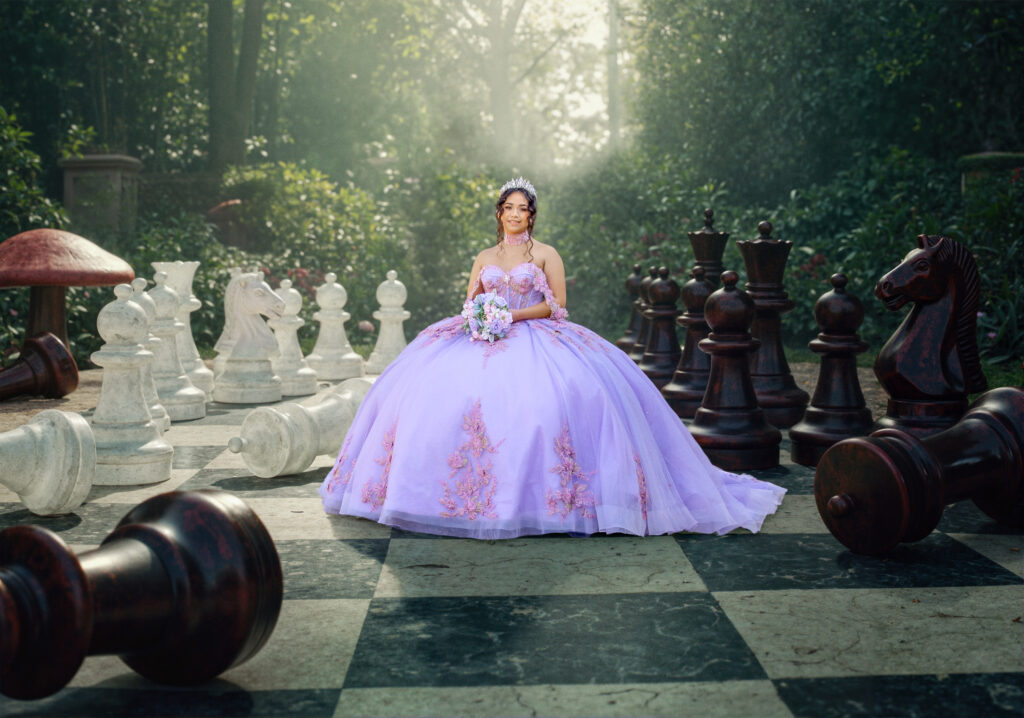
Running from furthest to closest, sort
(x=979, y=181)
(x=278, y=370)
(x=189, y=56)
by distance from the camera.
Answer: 1. (x=189, y=56)
2. (x=979, y=181)
3. (x=278, y=370)

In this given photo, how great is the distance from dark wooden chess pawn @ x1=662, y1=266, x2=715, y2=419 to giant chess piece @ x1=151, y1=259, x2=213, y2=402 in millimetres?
3296

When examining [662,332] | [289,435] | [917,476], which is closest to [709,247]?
[662,332]

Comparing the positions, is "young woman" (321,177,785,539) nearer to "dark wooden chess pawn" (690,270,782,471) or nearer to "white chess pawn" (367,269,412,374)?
"dark wooden chess pawn" (690,270,782,471)

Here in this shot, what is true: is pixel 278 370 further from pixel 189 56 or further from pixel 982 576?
pixel 189 56

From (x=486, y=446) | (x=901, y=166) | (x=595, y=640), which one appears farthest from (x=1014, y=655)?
(x=901, y=166)

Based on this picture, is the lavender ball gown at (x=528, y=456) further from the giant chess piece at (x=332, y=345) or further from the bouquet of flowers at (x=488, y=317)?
the giant chess piece at (x=332, y=345)

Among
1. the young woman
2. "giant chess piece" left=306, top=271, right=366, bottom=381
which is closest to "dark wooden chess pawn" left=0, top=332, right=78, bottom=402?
"giant chess piece" left=306, top=271, right=366, bottom=381

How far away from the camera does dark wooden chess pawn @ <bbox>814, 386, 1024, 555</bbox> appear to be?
3240 millimetres

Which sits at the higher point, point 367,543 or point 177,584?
point 177,584

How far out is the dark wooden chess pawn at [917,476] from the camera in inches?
128

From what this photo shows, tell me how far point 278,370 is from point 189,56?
11258 mm

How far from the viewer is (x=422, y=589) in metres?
3.15

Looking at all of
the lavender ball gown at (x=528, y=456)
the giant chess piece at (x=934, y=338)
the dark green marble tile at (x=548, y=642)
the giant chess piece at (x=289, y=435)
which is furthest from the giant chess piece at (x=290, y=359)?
the dark green marble tile at (x=548, y=642)

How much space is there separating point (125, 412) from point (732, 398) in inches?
113
